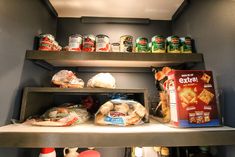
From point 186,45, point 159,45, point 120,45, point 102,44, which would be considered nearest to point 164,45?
point 159,45

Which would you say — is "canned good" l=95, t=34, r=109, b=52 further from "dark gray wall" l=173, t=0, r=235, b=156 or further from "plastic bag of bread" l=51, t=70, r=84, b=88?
"dark gray wall" l=173, t=0, r=235, b=156

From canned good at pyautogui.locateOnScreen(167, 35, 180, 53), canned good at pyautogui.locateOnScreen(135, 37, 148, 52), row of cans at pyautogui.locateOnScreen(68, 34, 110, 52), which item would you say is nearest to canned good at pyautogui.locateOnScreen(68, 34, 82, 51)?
row of cans at pyautogui.locateOnScreen(68, 34, 110, 52)

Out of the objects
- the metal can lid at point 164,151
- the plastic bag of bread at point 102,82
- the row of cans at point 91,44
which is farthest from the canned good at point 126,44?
the metal can lid at point 164,151

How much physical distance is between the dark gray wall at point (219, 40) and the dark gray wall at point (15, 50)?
1.04 m

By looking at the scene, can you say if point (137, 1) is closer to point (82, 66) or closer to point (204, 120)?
point (82, 66)

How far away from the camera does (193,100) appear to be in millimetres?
717

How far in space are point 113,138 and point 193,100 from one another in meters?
0.41

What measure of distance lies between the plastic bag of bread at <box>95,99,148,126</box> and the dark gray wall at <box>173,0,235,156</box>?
396mm

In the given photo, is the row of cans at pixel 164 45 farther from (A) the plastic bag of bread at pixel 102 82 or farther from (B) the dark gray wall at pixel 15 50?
(B) the dark gray wall at pixel 15 50

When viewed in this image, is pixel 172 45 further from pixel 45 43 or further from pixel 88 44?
pixel 45 43

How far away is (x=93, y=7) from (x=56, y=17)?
35cm

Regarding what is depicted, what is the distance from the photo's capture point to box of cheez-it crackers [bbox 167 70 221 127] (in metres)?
0.71

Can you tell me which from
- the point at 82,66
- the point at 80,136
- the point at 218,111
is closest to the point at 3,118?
the point at 80,136

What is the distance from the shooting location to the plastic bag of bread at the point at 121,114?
753 mm
